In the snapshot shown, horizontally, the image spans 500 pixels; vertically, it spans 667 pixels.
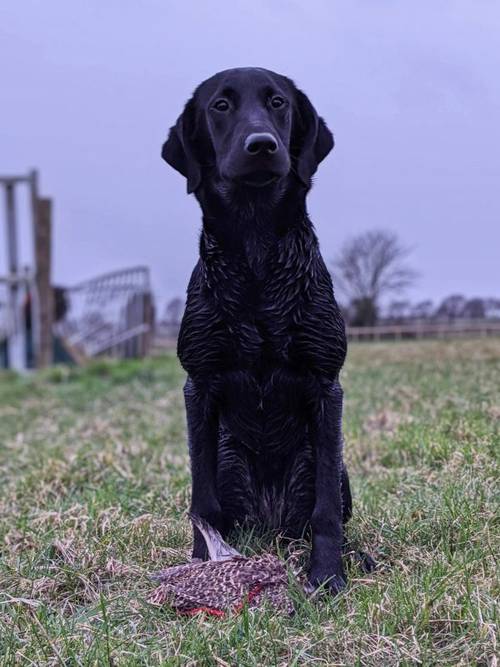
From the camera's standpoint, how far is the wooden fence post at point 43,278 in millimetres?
14875

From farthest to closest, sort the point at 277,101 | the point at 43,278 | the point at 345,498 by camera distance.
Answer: the point at 43,278 → the point at 345,498 → the point at 277,101

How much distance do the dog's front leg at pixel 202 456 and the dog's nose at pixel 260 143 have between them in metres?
0.87

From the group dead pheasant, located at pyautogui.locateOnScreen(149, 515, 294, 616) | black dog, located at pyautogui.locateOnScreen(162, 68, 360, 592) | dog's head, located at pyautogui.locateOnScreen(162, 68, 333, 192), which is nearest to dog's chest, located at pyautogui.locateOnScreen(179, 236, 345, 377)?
black dog, located at pyautogui.locateOnScreen(162, 68, 360, 592)

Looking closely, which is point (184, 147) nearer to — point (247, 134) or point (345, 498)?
point (247, 134)

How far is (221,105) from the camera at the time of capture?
109 inches

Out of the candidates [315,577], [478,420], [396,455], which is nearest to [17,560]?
[315,577]

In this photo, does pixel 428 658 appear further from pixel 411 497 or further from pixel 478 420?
pixel 478 420

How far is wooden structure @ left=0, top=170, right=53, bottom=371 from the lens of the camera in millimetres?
14906

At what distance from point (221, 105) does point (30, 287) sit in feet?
42.8

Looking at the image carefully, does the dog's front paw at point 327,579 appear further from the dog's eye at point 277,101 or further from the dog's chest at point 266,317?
the dog's eye at point 277,101

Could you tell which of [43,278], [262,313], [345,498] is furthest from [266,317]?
[43,278]

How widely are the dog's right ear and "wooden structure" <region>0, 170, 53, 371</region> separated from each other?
490 inches

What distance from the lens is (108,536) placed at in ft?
10.7

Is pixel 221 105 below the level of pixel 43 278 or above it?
below
